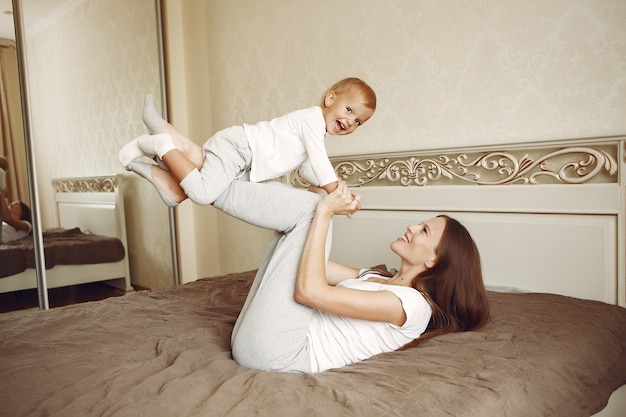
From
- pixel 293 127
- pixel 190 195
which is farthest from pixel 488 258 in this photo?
pixel 190 195

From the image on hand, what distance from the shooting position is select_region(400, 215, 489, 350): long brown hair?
4.73 feet

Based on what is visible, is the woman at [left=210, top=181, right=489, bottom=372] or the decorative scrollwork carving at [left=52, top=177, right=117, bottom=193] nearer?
the woman at [left=210, top=181, right=489, bottom=372]

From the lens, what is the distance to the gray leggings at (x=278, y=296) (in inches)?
50.7

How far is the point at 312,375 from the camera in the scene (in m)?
1.25

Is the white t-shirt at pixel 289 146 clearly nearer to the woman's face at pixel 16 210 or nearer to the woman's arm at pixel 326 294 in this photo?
the woman's arm at pixel 326 294

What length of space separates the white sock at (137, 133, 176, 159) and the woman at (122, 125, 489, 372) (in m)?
0.09

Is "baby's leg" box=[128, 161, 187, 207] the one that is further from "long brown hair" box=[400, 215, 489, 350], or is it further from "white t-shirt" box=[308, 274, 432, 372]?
"long brown hair" box=[400, 215, 489, 350]

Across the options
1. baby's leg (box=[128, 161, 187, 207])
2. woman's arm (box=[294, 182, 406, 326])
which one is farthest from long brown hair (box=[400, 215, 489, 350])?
baby's leg (box=[128, 161, 187, 207])

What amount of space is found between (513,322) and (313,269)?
77 cm

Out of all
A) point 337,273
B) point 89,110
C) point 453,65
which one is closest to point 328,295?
point 337,273

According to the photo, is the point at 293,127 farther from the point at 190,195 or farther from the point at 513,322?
the point at 513,322

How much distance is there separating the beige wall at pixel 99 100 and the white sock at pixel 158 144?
1.99m

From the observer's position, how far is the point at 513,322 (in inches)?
62.1

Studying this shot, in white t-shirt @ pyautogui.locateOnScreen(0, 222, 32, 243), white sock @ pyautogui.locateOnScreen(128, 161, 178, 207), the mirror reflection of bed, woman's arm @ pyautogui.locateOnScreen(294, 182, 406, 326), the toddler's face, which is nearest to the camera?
woman's arm @ pyautogui.locateOnScreen(294, 182, 406, 326)
